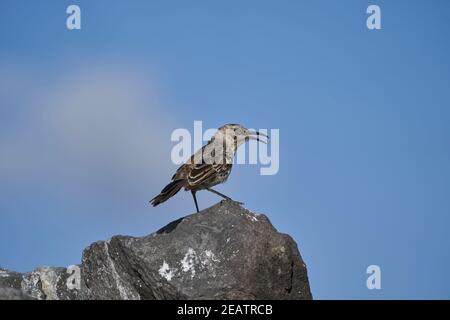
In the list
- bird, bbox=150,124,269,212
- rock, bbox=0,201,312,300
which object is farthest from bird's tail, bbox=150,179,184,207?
rock, bbox=0,201,312,300

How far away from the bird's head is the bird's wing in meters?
1.36

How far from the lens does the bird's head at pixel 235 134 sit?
16812 mm

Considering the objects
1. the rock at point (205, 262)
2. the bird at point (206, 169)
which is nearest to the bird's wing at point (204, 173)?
the bird at point (206, 169)

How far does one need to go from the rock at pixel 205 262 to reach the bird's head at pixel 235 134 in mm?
2932

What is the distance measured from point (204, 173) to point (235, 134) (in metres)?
1.97

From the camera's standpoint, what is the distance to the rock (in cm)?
1294

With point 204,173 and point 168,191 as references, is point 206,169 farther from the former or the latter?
point 168,191

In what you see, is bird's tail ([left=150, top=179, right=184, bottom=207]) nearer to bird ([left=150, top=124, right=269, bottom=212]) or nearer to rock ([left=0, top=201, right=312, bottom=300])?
bird ([left=150, top=124, right=269, bottom=212])

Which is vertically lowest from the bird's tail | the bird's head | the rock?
the rock

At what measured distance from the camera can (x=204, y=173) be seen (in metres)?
15.2
